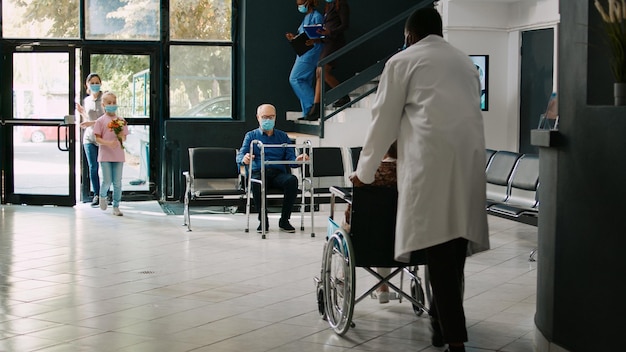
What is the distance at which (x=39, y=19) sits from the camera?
477 inches

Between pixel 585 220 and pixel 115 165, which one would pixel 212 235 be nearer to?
pixel 115 165

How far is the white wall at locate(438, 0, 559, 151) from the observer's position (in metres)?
11.6

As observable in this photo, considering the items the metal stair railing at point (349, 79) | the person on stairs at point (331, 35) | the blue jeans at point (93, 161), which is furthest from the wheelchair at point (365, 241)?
the blue jeans at point (93, 161)

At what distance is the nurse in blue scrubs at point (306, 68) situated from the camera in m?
11.6

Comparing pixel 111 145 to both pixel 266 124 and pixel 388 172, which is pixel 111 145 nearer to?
pixel 266 124

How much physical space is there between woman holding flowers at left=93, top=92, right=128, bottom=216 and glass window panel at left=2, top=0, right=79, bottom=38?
181cm

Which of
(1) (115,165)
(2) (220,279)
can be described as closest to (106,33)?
(1) (115,165)

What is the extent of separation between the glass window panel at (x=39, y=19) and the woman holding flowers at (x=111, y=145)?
5.95 ft

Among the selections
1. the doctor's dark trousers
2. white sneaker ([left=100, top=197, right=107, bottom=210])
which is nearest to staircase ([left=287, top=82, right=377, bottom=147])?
white sneaker ([left=100, top=197, right=107, bottom=210])

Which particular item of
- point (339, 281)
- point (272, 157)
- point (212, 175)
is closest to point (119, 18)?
point (212, 175)

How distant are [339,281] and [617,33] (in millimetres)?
2077

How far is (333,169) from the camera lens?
32.8ft

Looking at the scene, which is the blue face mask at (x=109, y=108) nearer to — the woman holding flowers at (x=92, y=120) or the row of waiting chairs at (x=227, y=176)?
the woman holding flowers at (x=92, y=120)

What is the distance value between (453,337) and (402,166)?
843 millimetres
